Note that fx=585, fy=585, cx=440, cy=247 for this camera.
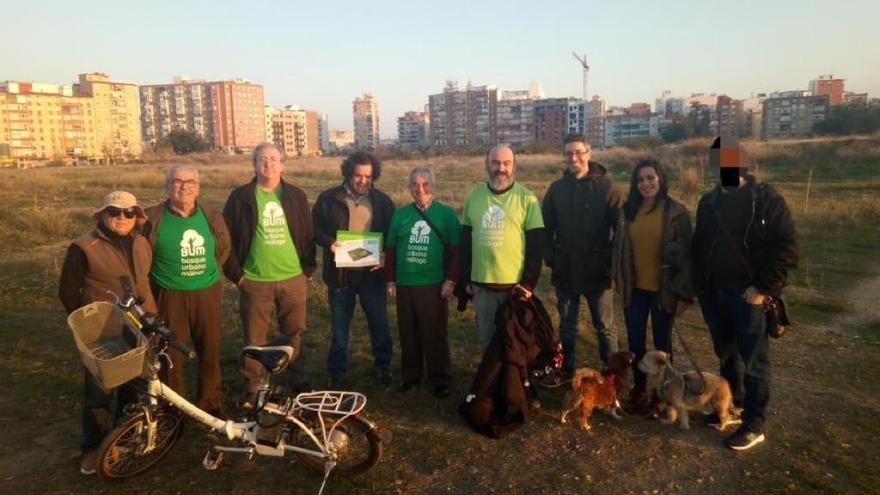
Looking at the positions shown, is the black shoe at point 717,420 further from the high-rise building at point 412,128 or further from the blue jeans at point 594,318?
the high-rise building at point 412,128

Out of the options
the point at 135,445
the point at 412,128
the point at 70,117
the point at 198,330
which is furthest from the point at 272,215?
the point at 412,128

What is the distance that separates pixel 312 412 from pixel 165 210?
5.90 feet

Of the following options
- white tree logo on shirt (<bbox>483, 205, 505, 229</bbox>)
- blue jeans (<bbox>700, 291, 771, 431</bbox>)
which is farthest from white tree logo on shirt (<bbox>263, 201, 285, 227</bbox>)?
blue jeans (<bbox>700, 291, 771, 431</bbox>)

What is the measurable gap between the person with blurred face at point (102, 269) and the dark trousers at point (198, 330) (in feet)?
0.69

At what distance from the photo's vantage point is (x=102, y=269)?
375 cm

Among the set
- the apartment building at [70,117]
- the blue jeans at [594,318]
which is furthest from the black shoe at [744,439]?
the apartment building at [70,117]

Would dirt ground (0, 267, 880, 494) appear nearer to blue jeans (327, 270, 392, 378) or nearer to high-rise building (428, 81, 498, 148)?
blue jeans (327, 270, 392, 378)

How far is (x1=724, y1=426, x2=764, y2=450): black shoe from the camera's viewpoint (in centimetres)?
406

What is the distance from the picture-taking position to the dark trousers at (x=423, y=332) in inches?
194

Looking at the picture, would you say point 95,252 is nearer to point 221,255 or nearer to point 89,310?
point 89,310

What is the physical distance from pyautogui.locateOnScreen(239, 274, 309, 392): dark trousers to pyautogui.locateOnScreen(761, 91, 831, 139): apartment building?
95002 millimetres

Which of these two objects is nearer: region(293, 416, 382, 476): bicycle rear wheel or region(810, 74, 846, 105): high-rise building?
region(293, 416, 382, 476): bicycle rear wheel

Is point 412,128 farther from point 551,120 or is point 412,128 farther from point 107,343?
point 107,343

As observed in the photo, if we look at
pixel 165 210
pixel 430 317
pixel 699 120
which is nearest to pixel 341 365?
pixel 430 317
